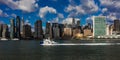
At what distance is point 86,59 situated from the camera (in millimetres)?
94812

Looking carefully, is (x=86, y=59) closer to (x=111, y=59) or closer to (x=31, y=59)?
(x=111, y=59)

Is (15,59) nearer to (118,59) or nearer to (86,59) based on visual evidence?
(86,59)

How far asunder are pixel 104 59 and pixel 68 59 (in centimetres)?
1135

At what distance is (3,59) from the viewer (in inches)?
3750

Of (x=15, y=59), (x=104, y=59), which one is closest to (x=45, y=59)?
(x=15, y=59)

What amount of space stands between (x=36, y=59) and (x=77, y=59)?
13.0 m

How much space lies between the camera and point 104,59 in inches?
3740

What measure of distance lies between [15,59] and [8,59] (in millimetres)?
2225

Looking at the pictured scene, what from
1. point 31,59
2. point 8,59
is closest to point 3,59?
point 8,59

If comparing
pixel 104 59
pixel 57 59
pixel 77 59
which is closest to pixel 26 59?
pixel 57 59

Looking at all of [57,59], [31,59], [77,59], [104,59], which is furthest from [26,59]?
[104,59]

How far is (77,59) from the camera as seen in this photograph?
94875mm

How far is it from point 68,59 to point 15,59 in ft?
55.5

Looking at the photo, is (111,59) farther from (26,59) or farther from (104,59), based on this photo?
(26,59)
